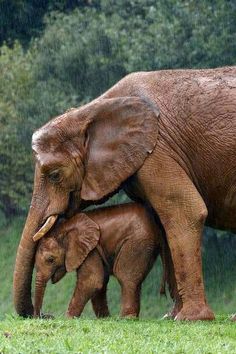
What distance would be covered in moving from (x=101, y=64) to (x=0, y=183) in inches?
176

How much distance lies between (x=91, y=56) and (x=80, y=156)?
52.9 ft

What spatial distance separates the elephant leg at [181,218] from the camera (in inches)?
531

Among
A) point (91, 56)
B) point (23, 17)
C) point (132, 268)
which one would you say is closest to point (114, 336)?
point (132, 268)

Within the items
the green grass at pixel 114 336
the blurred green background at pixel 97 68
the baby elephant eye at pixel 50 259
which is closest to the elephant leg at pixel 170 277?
the green grass at pixel 114 336

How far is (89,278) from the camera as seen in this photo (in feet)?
45.5

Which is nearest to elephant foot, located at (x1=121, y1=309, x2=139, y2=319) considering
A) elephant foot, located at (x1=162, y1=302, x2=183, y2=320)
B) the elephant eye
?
elephant foot, located at (x1=162, y1=302, x2=183, y2=320)

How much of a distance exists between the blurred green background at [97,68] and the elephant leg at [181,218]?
12.7 m

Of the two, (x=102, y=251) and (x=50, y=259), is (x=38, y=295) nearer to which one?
(x=50, y=259)

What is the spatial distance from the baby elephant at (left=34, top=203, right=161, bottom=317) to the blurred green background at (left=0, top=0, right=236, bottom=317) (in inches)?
486

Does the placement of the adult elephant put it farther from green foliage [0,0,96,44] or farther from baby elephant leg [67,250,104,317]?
green foliage [0,0,96,44]

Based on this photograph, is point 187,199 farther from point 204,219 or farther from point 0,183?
point 0,183

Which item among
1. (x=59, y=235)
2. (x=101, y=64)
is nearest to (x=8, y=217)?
(x=101, y=64)

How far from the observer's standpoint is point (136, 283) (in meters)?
13.8

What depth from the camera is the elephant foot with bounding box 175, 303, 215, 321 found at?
13508 millimetres
